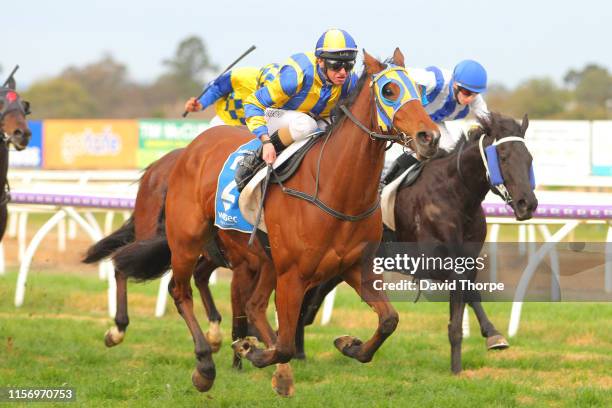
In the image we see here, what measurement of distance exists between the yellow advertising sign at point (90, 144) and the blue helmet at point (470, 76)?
51.5 ft

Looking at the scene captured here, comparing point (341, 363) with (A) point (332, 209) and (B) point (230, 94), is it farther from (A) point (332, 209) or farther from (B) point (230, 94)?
(B) point (230, 94)

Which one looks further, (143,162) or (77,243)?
(143,162)

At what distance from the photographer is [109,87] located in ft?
278

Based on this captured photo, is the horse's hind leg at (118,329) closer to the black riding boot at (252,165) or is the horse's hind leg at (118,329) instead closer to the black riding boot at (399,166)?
the black riding boot at (252,165)

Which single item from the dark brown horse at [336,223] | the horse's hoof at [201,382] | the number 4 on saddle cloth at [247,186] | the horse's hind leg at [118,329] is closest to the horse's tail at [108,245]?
the horse's hind leg at [118,329]

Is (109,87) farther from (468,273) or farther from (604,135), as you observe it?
(468,273)

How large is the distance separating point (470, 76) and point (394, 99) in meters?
2.25

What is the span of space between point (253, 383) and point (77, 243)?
10.1m

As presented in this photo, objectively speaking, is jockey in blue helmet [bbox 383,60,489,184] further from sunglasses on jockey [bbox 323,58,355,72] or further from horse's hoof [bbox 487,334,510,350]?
Answer: sunglasses on jockey [bbox 323,58,355,72]

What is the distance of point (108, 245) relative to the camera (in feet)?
26.9

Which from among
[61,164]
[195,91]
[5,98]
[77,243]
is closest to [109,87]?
[195,91]

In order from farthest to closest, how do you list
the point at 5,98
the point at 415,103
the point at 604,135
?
1. the point at 604,135
2. the point at 5,98
3. the point at 415,103

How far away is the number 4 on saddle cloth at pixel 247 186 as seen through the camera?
5.61 metres

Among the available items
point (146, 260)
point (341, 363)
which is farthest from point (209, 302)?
point (341, 363)
